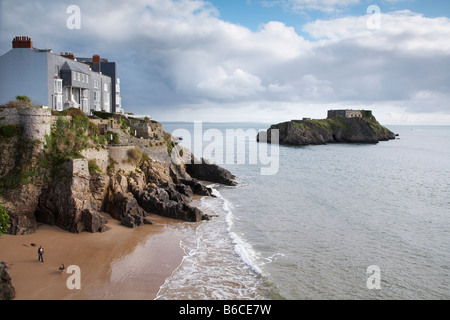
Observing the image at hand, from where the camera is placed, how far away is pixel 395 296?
16.8 metres

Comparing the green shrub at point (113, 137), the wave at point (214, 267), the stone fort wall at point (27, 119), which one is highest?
the stone fort wall at point (27, 119)

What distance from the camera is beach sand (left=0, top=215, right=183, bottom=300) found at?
16016 mm

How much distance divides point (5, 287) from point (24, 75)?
28.4 metres

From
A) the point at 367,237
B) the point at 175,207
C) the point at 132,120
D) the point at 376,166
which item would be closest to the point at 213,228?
the point at 175,207

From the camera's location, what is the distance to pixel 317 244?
913 inches

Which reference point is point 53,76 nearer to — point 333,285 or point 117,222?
point 117,222

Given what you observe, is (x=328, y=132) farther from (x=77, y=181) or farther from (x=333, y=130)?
(x=77, y=181)

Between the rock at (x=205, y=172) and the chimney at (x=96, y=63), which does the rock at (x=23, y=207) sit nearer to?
the rock at (x=205, y=172)

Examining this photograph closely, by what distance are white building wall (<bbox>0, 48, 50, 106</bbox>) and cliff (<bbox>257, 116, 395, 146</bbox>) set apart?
296ft

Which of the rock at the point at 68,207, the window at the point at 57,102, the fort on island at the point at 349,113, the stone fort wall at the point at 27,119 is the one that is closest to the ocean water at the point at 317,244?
the rock at the point at 68,207

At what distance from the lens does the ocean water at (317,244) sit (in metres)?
17.3

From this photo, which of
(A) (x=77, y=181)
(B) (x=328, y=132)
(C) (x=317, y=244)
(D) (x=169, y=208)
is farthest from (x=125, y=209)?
(B) (x=328, y=132)

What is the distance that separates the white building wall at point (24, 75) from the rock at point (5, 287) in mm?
25587

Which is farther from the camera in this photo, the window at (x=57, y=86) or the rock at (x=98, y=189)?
the window at (x=57, y=86)
